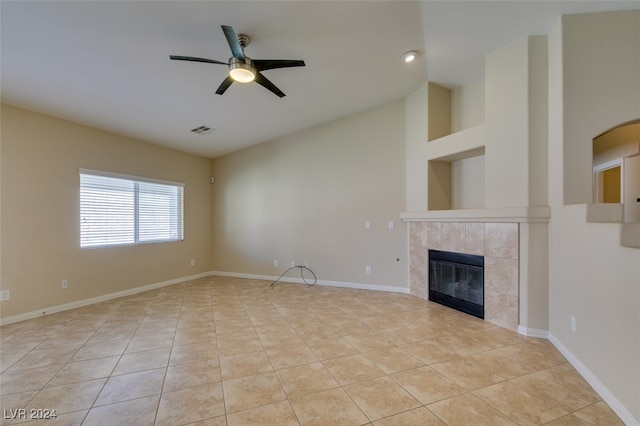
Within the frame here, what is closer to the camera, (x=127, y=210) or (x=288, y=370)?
(x=288, y=370)

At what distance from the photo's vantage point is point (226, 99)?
12.1 ft

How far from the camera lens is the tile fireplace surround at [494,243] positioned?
296 cm

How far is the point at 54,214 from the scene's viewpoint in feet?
12.2

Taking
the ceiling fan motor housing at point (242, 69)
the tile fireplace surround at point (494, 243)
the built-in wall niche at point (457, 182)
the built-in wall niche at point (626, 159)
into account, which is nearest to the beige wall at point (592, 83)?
the tile fireplace surround at point (494, 243)

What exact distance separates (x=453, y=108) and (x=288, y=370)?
423 centimetres

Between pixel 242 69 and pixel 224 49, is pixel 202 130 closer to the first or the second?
pixel 224 49

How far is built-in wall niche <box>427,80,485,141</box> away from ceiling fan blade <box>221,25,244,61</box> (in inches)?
114

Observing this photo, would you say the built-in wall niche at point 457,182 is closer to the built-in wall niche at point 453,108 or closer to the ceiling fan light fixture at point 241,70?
the built-in wall niche at point 453,108

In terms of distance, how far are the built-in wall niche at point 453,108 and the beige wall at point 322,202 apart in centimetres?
52

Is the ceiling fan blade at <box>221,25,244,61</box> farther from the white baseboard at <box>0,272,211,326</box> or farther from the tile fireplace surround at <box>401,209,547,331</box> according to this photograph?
the white baseboard at <box>0,272,211,326</box>

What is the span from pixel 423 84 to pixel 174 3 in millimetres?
3327

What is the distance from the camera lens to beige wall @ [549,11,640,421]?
6.87 ft

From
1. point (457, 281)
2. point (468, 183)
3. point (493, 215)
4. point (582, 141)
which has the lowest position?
point (457, 281)

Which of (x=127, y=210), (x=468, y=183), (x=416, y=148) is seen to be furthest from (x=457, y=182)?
(x=127, y=210)
